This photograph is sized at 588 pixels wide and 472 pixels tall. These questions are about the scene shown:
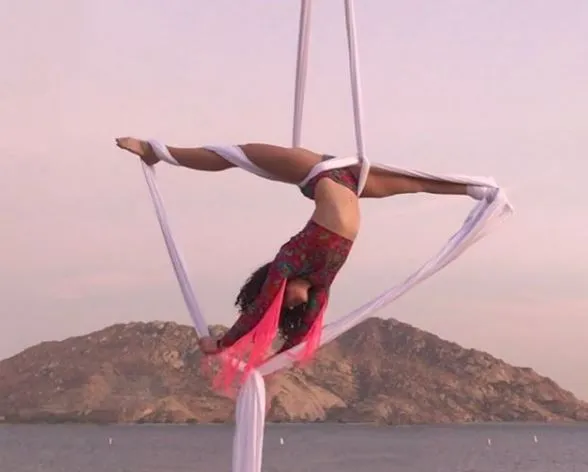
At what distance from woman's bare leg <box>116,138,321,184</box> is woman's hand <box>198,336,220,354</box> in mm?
1229

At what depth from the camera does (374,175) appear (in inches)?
313

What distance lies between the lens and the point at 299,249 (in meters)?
7.70

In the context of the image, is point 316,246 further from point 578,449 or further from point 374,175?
point 578,449

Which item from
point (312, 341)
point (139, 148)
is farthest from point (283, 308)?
point (139, 148)

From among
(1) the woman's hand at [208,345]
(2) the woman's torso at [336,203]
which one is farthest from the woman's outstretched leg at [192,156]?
(1) the woman's hand at [208,345]

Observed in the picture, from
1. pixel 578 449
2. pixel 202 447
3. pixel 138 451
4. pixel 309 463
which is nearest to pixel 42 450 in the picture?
pixel 138 451

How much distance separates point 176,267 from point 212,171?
0.75 meters

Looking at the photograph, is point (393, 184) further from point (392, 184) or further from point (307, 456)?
point (307, 456)

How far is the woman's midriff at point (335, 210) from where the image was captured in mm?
7566

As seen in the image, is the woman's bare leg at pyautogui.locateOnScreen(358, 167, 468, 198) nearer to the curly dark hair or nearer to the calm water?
the curly dark hair

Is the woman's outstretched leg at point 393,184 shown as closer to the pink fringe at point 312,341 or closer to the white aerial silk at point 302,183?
the white aerial silk at point 302,183

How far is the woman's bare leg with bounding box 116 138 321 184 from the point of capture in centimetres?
765

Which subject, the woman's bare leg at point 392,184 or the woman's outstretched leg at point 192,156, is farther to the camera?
the woman's bare leg at point 392,184

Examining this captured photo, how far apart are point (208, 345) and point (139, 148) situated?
1.50 metres
